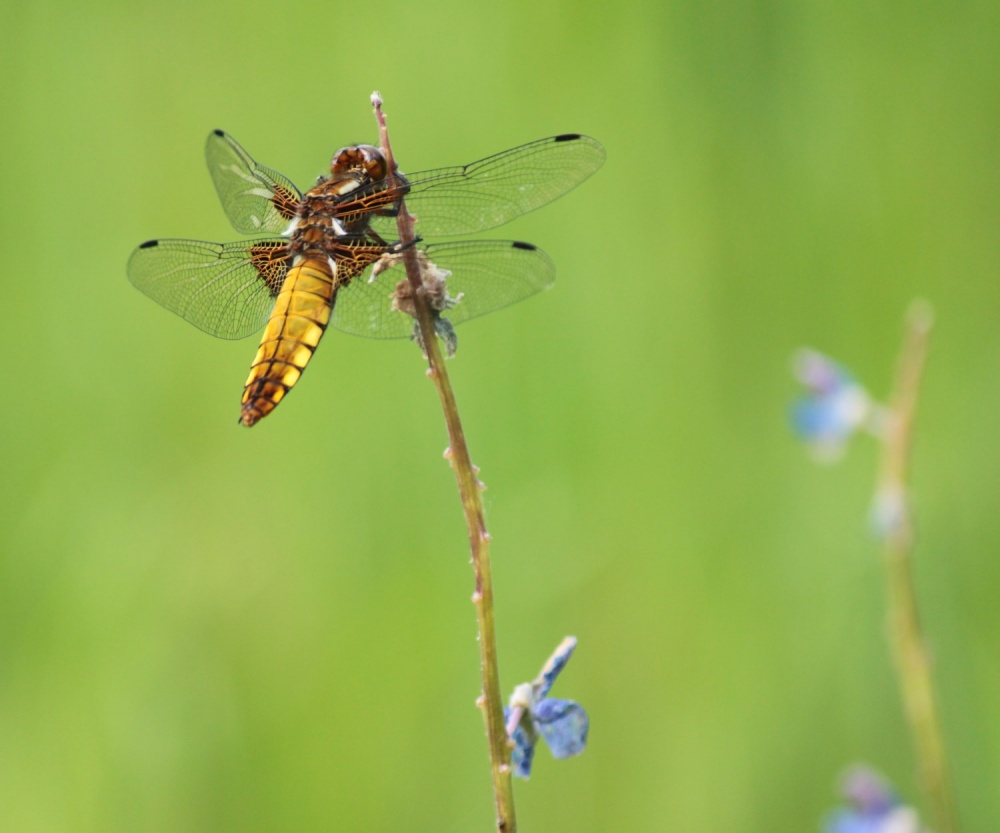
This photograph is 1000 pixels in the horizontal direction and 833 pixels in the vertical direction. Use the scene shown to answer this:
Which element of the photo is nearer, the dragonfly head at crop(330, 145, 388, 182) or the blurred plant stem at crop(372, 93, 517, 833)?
the blurred plant stem at crop(372, 93, 517, 833)

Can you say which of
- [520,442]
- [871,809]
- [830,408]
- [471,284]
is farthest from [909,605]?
[520,442]

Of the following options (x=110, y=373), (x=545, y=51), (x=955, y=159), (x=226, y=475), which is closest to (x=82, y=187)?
(x=110, y=373)

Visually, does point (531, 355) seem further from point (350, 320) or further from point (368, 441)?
point (350, 320)

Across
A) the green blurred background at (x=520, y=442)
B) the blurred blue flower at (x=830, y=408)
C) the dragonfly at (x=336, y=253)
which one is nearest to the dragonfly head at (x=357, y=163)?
the dragonfly at (x=336, y=253)

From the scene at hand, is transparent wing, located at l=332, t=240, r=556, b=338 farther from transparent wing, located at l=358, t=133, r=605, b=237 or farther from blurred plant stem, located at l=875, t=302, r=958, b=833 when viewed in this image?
blurred plant stem, located at l=875, t=302, r=958, b=833

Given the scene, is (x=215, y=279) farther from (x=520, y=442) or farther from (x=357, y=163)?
(x=520, y=442)

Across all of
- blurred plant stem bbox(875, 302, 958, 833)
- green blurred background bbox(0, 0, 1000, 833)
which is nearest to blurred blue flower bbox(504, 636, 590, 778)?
blurred plant stem bbox(875, 302, 958, 833)
